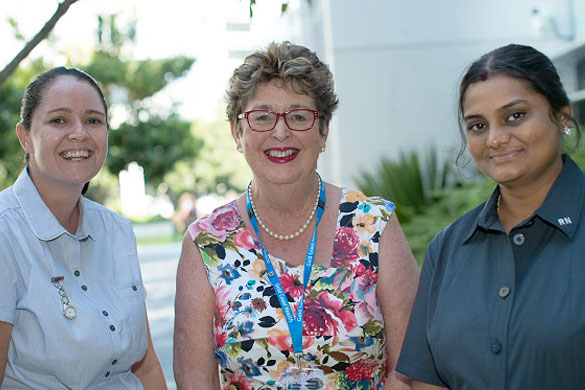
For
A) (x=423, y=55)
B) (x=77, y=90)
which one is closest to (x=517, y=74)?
(x=77, y=90)

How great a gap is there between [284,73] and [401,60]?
8.01 meters

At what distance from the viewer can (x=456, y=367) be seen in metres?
2.24

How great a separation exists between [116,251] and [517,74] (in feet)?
6.38

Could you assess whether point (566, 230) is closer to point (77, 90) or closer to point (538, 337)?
point (538, 337)

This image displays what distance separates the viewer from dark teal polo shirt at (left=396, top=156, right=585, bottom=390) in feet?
6.50

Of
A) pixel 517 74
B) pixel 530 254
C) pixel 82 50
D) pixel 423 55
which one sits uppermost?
pixel 82 50

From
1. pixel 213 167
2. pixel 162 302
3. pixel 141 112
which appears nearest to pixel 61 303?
pixel 162 302

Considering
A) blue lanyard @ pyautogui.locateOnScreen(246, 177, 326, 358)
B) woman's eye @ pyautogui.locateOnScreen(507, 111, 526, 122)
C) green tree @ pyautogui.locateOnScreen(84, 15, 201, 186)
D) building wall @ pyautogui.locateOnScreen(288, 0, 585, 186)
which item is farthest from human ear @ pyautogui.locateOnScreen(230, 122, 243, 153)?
green tree @ pyautogui.locateOnScreen(84, 15, 201, 186)

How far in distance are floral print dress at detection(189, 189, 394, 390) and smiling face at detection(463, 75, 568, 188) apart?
0.91 metres

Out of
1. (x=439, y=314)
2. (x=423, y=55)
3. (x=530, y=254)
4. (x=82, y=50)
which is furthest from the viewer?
(x=82, y=50)

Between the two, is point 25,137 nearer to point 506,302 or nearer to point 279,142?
point 279,142

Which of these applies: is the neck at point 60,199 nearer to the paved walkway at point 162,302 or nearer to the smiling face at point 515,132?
the smiling face at point 515,132

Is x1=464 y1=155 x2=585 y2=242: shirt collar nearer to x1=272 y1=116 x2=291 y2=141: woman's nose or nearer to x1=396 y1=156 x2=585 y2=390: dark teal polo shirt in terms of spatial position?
x1=396 y1=156 x2=585 y2=390: dark teal polo shirt

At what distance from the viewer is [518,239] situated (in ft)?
7.36
